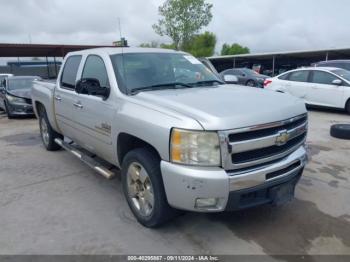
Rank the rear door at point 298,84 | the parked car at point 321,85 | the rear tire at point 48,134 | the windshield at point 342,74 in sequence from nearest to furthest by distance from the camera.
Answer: the rear tire at point 48,134, the parked car at point 321,85, the windshield at point 342,74, the rear door at point 298,84

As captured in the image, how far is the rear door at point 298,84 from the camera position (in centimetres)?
1089

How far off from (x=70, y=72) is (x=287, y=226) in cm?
378

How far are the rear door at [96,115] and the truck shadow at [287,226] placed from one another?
4.95ft

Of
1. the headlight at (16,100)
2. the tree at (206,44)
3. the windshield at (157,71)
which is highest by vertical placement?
the tree at (206,44)

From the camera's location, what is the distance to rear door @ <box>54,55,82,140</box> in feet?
15.3

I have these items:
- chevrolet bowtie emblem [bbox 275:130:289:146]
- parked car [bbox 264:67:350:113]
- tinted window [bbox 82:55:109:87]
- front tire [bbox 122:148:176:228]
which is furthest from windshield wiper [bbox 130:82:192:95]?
parked car [bbox 264:67:350:113]

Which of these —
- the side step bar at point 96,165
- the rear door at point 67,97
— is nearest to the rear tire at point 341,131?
the side step bar at point 96,165

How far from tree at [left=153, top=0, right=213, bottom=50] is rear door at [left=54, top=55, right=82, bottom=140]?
102 ft

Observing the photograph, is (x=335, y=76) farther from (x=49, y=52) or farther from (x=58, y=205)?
(x=49, y=52)

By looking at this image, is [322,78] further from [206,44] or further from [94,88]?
[206,44]

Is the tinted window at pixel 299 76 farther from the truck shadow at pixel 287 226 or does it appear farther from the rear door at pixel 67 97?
the rear door at pixel 67 97

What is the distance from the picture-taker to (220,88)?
3934 millimetres

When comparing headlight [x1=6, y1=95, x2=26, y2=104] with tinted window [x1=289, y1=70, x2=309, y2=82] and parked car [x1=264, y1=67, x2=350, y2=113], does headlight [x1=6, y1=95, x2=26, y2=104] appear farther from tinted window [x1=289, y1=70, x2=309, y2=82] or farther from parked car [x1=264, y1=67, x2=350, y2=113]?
tinted window [x1=289, y1=70, x2=309, y2=82]

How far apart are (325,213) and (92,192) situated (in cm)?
286
